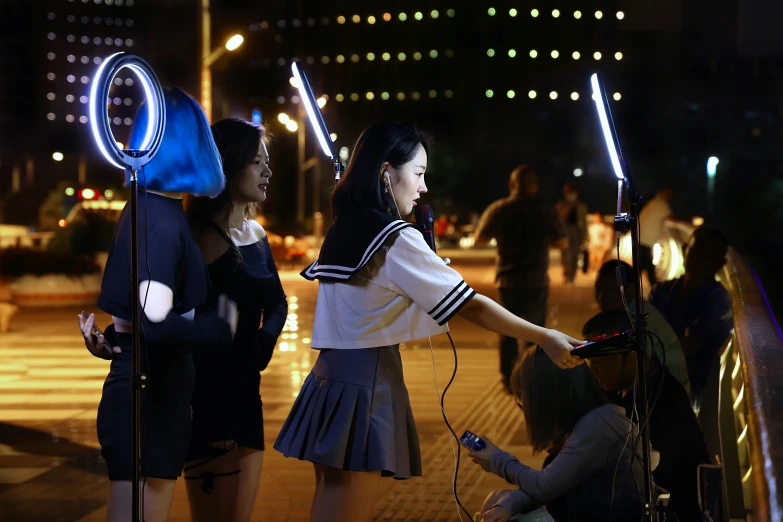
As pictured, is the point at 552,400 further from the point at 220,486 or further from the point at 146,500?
the point at 146,500

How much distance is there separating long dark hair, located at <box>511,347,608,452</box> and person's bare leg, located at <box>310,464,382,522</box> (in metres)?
0.71

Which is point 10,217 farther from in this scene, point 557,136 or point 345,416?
point 557,136

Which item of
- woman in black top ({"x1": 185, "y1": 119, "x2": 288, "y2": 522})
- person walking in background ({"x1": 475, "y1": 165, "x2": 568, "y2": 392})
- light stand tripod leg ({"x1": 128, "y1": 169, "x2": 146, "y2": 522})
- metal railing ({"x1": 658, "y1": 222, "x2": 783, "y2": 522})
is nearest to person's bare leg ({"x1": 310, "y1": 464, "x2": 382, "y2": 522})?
woman in black top ({"x1": 185, "y1": 119, "x2": 288, "y2": 522})

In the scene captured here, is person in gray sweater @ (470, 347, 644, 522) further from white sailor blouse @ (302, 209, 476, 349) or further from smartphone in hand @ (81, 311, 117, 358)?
smartphone in hand @ (81, 311, 117, 358)

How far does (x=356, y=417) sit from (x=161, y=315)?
68 cm

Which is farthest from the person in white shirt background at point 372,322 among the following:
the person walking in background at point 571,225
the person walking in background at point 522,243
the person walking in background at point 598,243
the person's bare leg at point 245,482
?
the person walking in background at point 598,243

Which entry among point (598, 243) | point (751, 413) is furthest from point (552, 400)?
point (598, 243)

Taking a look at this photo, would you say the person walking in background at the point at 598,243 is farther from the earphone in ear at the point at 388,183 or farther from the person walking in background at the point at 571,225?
the earphone in ear at the point at 388,183

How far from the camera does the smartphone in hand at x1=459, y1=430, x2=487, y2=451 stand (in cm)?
364

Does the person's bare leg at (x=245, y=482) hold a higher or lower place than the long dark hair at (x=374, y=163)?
lower

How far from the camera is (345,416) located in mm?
3295

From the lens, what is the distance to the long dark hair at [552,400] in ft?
12.5

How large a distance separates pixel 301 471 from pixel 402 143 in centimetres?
358

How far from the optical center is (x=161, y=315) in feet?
10.1
